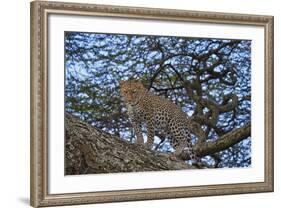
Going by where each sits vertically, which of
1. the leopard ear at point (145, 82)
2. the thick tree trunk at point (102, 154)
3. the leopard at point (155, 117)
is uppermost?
the leopard ear at point (145, 82)

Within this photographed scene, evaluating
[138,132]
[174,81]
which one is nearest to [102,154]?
[138,132]

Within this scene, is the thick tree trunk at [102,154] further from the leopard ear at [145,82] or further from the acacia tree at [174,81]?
the leopard ear at [145,82]

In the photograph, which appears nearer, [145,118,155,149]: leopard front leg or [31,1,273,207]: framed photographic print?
[31,1,273,207]: framed photographic print

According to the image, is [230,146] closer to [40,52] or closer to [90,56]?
[90,56]

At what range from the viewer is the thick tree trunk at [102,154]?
154 cm

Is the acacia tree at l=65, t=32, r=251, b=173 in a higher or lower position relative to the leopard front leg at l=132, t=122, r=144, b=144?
higher

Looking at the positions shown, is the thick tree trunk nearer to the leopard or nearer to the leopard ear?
the leopard

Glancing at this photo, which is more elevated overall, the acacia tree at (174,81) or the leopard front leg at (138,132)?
the acacia tree at (174,81)

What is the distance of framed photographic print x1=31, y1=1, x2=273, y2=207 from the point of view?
1.52 m

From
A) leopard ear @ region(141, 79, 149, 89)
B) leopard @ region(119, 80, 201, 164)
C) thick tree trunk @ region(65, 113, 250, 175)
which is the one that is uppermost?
leopard ear @ region(141, 79, 149, 89)

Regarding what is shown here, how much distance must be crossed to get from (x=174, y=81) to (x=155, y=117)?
9 centimetres

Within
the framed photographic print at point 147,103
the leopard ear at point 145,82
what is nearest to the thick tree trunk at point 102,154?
the framed photographic print at point 147,103

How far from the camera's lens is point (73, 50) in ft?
5.08

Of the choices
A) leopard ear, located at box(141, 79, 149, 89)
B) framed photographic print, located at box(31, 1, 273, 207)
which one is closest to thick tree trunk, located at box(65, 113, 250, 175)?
framed photographic print, located at box(31, 1, 273, 207)
